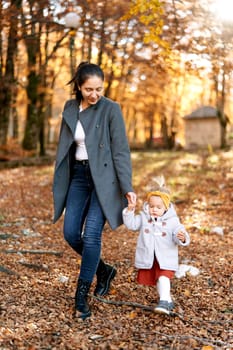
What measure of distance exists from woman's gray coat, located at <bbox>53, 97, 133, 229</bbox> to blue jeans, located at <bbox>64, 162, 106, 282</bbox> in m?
0.08

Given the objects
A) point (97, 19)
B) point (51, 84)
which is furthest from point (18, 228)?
point (51, 84)

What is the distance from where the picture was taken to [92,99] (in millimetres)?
4000

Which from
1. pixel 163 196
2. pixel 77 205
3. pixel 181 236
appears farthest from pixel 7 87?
pixel 181 236

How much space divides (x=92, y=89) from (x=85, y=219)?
1.10m

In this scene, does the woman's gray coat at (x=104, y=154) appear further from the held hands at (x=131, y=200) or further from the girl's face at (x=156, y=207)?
the girl's face at (x=156, y=207)

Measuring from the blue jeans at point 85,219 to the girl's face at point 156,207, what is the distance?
0.42 metres

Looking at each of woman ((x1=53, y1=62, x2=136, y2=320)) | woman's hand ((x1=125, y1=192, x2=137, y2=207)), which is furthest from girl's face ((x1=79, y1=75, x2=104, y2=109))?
woman's hand ((x1=125, y1=192, x2=137, y2=207))

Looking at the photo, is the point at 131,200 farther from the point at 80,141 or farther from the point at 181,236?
the point at 80,141

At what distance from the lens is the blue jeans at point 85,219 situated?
155 inches

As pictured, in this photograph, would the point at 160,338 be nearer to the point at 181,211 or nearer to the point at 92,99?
the point at 92,99

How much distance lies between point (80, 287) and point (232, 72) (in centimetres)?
613

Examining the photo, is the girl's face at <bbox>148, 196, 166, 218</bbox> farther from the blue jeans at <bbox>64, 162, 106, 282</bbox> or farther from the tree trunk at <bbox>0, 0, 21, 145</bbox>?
the tree trunk at <bbox>0, 0, 21, 145</bbox>

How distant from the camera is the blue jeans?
12.9ft

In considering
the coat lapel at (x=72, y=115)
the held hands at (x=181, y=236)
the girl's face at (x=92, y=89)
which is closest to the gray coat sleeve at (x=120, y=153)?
the girl's face at (x=92, y=89)
